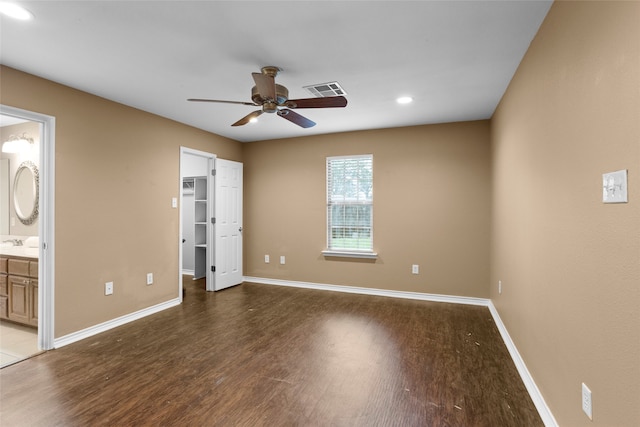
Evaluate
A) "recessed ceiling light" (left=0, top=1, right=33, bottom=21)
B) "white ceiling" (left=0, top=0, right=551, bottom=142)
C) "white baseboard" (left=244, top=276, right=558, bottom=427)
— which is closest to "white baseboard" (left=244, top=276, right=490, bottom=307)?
"white baseboard" (left=244, top=276, right=558, bottom=427)

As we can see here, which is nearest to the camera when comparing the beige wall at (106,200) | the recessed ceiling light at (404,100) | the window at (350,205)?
the beige wall at (106,200)

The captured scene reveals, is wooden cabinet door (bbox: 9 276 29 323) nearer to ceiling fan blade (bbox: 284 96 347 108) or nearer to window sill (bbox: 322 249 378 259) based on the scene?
ceiling fan blade (bbox: 284 96 347 108)

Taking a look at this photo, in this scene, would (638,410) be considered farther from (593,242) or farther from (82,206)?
(82,206)

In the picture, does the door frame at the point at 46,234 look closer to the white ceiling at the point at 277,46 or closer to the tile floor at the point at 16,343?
the tile floor at the point at 16,343

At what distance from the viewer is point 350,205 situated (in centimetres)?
491

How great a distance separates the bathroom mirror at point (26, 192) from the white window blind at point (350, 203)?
3.76 metres

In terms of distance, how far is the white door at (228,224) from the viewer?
4.93 metres

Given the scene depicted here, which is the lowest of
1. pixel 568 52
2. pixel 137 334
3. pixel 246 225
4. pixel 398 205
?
pixel 137 334

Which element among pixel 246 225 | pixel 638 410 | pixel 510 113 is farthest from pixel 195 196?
pixel 638 410

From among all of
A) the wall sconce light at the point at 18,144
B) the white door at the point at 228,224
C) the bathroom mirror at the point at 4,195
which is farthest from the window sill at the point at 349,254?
the bathroom mirror at the point at 4,195

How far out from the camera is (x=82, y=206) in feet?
10.3

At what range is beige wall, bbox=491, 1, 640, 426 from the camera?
1097 mm

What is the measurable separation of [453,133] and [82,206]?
4465 mm

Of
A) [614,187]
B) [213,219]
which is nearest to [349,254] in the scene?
[213,219]
